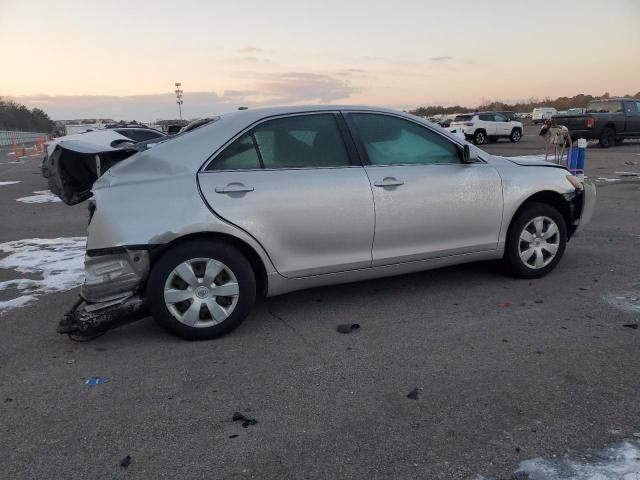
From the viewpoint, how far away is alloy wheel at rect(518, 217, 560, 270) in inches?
195

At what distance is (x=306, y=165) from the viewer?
13.8 feet

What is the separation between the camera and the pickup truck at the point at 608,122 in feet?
68.3

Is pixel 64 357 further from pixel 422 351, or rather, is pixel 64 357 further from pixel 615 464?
pixel 615 464

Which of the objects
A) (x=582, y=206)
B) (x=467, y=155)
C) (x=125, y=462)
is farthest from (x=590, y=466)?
(x=582, y=206)

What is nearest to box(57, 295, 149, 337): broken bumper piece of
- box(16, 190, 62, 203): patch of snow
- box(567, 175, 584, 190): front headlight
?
box(567, 175, 584, 190): front headlight

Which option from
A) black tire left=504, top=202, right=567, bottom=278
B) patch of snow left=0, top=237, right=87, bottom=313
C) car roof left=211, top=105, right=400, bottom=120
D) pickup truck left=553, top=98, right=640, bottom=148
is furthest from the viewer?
pickup truck left=553, top=98, right=640, bottom=148

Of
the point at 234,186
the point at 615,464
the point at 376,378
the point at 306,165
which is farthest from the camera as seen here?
A: the point at 306,165

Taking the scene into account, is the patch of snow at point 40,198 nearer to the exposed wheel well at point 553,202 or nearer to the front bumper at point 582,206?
the exposed wheel well at point 553,202

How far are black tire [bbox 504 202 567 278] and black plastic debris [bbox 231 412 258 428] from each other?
10.2ft

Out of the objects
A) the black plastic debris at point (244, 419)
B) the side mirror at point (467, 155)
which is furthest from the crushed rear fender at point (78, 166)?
the side mirror at point (467, 155)

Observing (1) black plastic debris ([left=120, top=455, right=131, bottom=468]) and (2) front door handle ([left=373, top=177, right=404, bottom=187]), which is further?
(2) front door handle ([left=373, top=177, right=404, bottom=187])

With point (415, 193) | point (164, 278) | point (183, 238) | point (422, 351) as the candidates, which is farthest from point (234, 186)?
point (422, 351)

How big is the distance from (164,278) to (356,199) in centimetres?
159

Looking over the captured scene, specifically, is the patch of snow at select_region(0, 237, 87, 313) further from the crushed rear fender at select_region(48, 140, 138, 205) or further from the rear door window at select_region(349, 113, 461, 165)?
the rear door window at select_region(349, 113, 461, 165)
